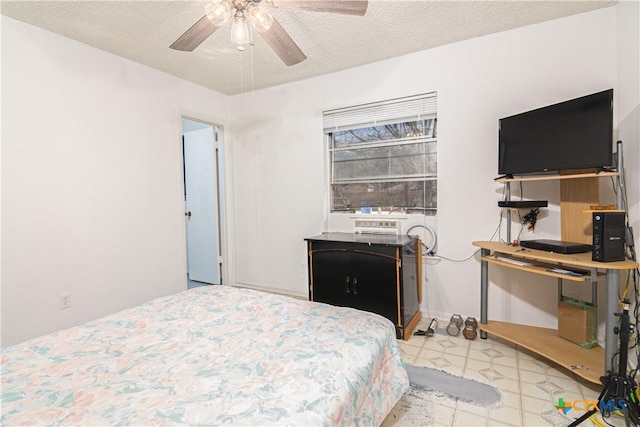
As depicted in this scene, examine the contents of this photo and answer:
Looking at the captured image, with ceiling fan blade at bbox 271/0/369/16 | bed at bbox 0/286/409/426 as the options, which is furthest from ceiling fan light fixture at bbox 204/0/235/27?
bed at bbox 0/286/409/426

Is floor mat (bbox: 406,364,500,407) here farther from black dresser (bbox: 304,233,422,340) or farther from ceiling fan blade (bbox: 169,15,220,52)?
ceiling fan blade (bbox: 169,15,220,52)

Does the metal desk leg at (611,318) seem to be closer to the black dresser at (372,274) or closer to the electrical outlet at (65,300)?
the black dresser at (372,274)

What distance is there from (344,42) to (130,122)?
219 cm

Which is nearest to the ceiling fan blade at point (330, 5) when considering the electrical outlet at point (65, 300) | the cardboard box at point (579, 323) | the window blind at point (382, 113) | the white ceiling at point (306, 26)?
the white ceiling at point (306, 26)

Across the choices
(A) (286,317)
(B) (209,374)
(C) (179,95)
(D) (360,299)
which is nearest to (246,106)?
(C) (179,95)

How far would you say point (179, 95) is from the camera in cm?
351

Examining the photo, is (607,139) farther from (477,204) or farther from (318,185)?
(318,185)

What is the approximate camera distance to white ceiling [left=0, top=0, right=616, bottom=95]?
88.4 inches

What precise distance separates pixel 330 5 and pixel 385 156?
1.81 m

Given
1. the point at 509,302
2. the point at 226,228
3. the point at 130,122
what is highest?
the point at 130,122

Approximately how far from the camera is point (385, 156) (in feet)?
10.8

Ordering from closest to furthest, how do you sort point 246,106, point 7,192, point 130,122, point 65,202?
point 7,192 → point 65,202 → point 130,122 → point 246,106

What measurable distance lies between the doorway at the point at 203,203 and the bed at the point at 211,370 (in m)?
2.52

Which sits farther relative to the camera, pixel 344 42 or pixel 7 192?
pixel 344 42
